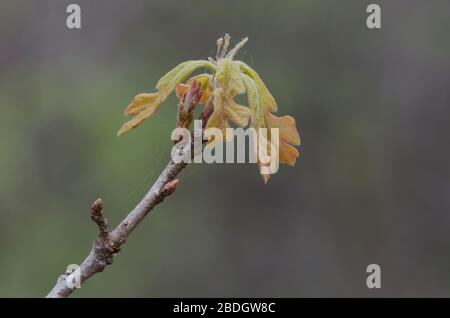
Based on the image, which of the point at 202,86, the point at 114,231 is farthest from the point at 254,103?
the point at 114,231

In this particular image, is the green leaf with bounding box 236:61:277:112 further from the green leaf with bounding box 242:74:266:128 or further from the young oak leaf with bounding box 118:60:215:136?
the young oak leaf with bounding box 118:60:215:136

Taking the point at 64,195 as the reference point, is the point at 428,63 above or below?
above

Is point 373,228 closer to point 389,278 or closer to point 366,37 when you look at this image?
point 389,278

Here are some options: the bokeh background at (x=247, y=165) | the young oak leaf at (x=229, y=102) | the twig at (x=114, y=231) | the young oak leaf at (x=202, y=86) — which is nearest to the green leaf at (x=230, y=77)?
the young oak leaf at (x=229, y=102)

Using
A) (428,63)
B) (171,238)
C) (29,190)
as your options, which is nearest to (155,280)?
(171,238)

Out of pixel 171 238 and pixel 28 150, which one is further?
pixel 171 238

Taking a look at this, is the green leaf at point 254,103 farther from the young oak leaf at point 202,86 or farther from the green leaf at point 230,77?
the young oak leaf at point 202,86
